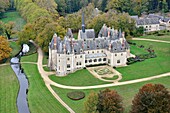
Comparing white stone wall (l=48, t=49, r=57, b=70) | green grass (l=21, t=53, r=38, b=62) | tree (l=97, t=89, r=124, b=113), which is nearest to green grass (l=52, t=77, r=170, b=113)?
tree (l=97, t=89, r=124, b=113)

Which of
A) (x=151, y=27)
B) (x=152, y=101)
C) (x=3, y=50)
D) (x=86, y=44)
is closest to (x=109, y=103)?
(x=152, y=101)

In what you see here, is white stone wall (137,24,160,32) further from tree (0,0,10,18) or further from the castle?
tree (0,0,10,18)

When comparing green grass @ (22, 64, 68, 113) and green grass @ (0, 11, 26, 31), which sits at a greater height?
green grass @ (0, 11, 26, 31)

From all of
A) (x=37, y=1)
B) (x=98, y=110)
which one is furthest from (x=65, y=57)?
(x=37, y=1)

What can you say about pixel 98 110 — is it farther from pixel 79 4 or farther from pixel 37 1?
pixel 79 4

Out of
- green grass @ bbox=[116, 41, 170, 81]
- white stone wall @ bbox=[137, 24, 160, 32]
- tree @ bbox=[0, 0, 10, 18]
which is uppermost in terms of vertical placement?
tree @ bbox=[0, 0, 10, 18]

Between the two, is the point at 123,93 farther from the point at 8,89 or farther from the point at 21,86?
the point at 8,89
